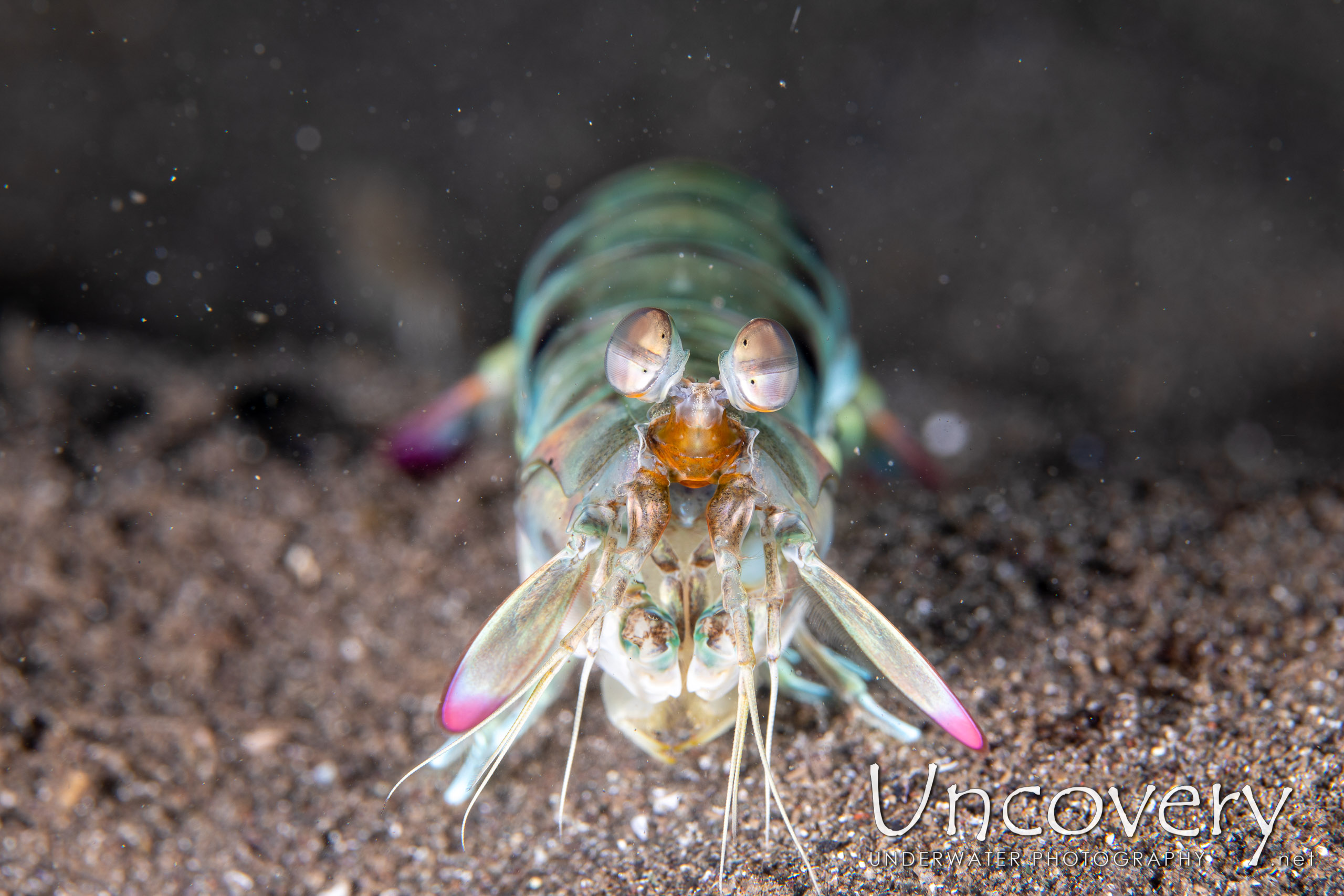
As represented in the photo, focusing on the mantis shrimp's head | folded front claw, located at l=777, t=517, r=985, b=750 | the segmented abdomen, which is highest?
the mantis shrimp's head

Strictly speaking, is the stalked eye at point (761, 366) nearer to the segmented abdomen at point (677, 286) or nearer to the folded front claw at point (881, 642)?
the folded front claw at point (881, 642)

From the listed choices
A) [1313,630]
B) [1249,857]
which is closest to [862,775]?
[1249,857]

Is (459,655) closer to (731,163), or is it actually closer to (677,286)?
(677,286)

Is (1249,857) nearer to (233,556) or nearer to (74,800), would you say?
(74,800)

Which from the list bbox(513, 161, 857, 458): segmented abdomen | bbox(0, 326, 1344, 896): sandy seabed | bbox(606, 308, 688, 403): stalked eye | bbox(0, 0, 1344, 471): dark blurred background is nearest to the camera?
bbox(606, 308, 688, 403): stalked eye

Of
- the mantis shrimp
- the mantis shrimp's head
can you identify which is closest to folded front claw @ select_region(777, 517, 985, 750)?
the mantis shrimp

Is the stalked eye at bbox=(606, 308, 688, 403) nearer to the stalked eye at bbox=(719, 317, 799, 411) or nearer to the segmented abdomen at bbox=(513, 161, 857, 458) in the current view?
the stalked eye at bbox=(719, 317, 799, 411)

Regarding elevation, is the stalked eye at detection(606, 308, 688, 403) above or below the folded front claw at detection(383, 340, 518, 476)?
above
